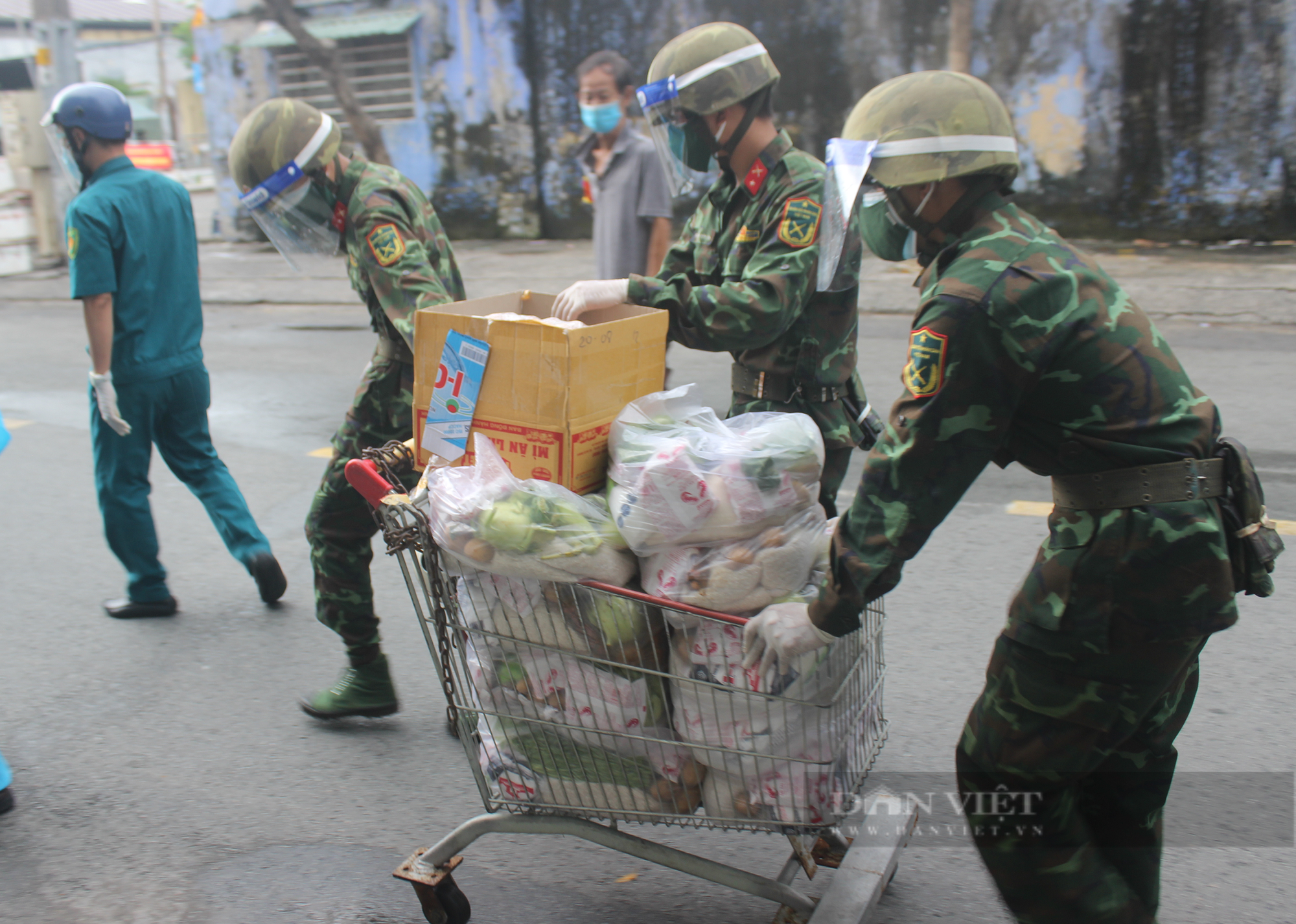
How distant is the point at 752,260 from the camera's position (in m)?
2.71

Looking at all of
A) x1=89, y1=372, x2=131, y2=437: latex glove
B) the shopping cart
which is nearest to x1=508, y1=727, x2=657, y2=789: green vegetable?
the shopping cart

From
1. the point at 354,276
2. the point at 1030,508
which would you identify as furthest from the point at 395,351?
the point at 1030,508

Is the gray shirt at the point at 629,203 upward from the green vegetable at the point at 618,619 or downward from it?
upward

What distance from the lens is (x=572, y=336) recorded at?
2209 mm

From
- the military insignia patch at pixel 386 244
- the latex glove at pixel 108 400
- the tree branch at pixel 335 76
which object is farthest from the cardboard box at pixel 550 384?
the tree branch at pixel 335 76

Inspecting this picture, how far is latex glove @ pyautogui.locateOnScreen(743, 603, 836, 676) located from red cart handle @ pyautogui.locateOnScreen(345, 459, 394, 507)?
2.75ft

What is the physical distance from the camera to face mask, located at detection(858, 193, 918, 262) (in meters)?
1.97

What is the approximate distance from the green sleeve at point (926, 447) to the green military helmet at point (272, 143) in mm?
2010

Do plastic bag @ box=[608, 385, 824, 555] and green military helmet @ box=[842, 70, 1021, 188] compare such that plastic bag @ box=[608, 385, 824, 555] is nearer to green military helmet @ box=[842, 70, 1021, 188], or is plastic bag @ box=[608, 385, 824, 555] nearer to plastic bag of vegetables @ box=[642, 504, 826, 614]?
plastic bag of vegetables @ box=[642, 504, 826, 614]

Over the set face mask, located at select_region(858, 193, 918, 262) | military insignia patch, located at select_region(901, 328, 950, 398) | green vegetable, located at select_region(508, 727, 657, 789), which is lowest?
green vegetable, located at select_region(508, 727, 657, 789)

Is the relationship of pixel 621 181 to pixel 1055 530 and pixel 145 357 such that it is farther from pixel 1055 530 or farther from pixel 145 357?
pixel 1055 530

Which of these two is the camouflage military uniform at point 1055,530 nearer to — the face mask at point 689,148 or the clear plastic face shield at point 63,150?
the face mask at point 689,148

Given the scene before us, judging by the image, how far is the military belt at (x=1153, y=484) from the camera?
5.78ft

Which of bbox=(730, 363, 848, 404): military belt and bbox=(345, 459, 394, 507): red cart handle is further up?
bbox=(730, 363, 848, 404): military belt
